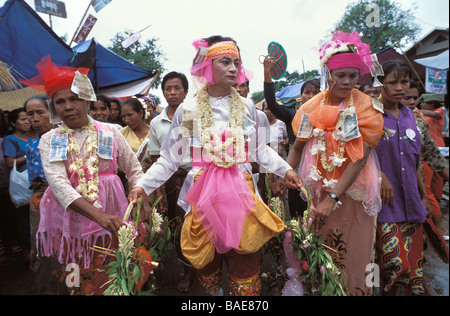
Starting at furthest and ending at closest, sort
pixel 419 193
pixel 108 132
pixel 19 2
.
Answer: pixel 19 2 → pixel 419 193 → pixel 108 132

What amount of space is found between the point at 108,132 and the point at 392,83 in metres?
2.51

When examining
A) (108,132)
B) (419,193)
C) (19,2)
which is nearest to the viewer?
(108,132)

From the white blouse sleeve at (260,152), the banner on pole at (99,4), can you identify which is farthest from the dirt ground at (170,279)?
the banner on pole at (99,4)

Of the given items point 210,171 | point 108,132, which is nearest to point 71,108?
point 108,132

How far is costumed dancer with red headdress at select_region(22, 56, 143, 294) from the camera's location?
2.16 meters

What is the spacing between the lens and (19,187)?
367 cm

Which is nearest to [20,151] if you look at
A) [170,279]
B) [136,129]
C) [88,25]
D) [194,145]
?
[136,129]

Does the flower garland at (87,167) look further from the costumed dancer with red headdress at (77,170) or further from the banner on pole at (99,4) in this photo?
the banner on pole at (99,4)

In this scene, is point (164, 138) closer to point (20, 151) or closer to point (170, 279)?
point (170, 279)

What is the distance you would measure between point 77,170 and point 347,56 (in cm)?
227

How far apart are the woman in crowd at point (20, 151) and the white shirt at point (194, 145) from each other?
2743 millimetres

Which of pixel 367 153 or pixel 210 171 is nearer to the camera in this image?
pixel 210 171
